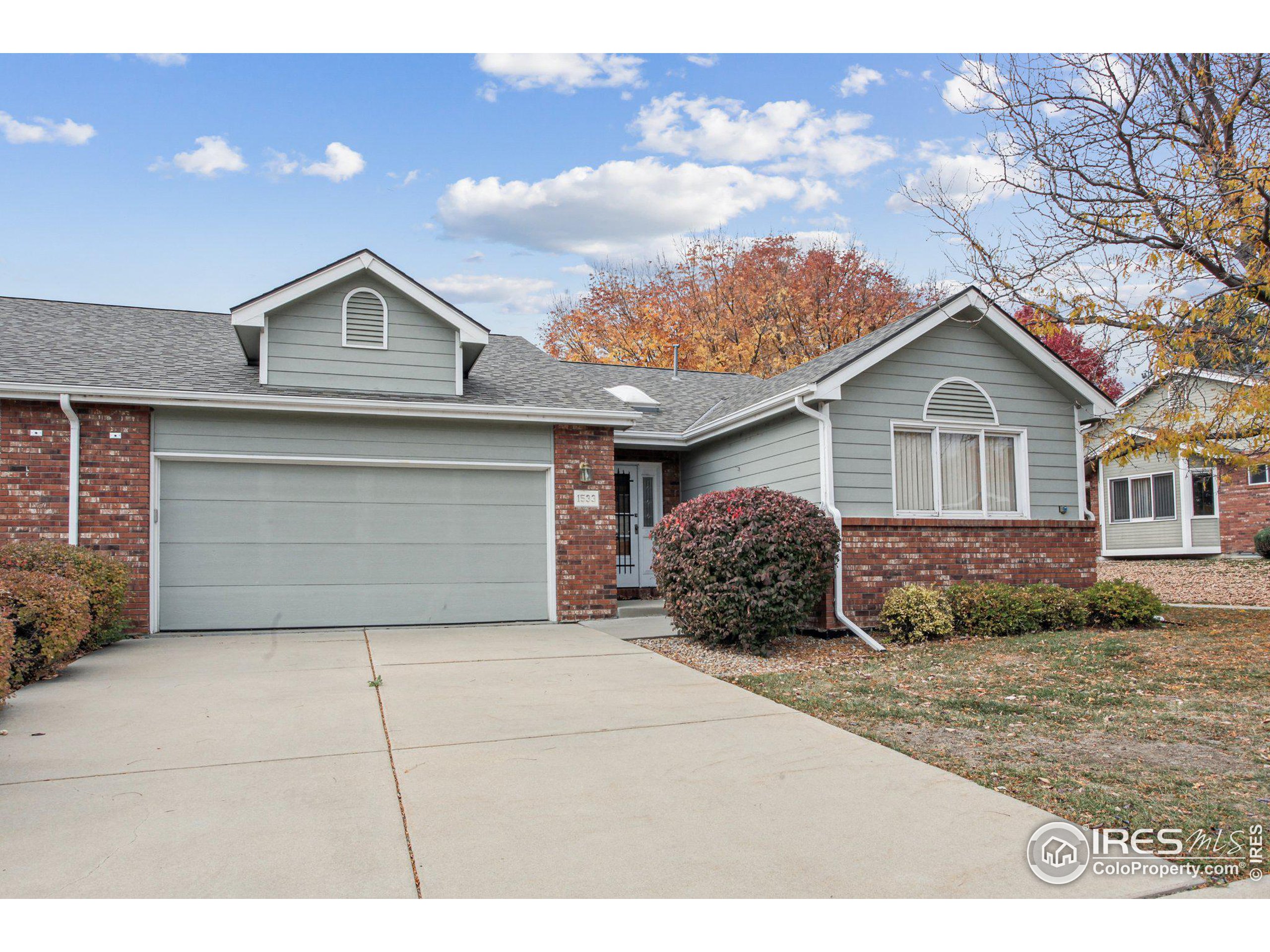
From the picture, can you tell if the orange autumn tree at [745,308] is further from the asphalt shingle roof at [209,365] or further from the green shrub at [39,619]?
the green shrub at [39,619]

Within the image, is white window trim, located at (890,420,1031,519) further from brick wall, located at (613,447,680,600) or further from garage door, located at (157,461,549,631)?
garage door, located at (157,461,549,631)

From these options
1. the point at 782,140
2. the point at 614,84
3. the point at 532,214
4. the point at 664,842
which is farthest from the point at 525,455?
the point at 532,214

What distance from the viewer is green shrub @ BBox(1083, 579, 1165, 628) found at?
10.5 metres

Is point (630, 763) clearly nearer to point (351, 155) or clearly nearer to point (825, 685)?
point (825, 685)

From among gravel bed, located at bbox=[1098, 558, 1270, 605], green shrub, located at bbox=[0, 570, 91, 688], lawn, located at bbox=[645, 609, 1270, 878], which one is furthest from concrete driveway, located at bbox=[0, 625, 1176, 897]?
gravel bed, located at bbox=[1098, 558, 1270, 605]

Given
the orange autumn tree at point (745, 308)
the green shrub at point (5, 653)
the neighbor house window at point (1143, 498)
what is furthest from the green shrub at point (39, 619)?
the neighbor house window at point (1143, 498)

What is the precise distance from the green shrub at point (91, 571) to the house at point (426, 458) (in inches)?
23.8

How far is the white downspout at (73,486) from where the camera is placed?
30.4ft

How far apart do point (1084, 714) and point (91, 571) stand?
9.10m

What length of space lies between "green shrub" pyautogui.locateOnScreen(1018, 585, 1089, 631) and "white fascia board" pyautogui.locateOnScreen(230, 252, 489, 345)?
308 inches

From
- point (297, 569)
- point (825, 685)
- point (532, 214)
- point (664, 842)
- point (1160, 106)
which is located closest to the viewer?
point (664, 842)

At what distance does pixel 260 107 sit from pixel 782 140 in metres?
9.77

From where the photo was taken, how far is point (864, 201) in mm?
16672

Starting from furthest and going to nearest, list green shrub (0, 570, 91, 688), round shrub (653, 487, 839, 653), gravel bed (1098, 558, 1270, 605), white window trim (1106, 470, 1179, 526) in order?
white window trim (1106, 470, 1179, 526), gravel bed (1098, 558, 1270, 605), round shrub (653, 487, 839, 653), green shrub (0, 570, 91, 688)
